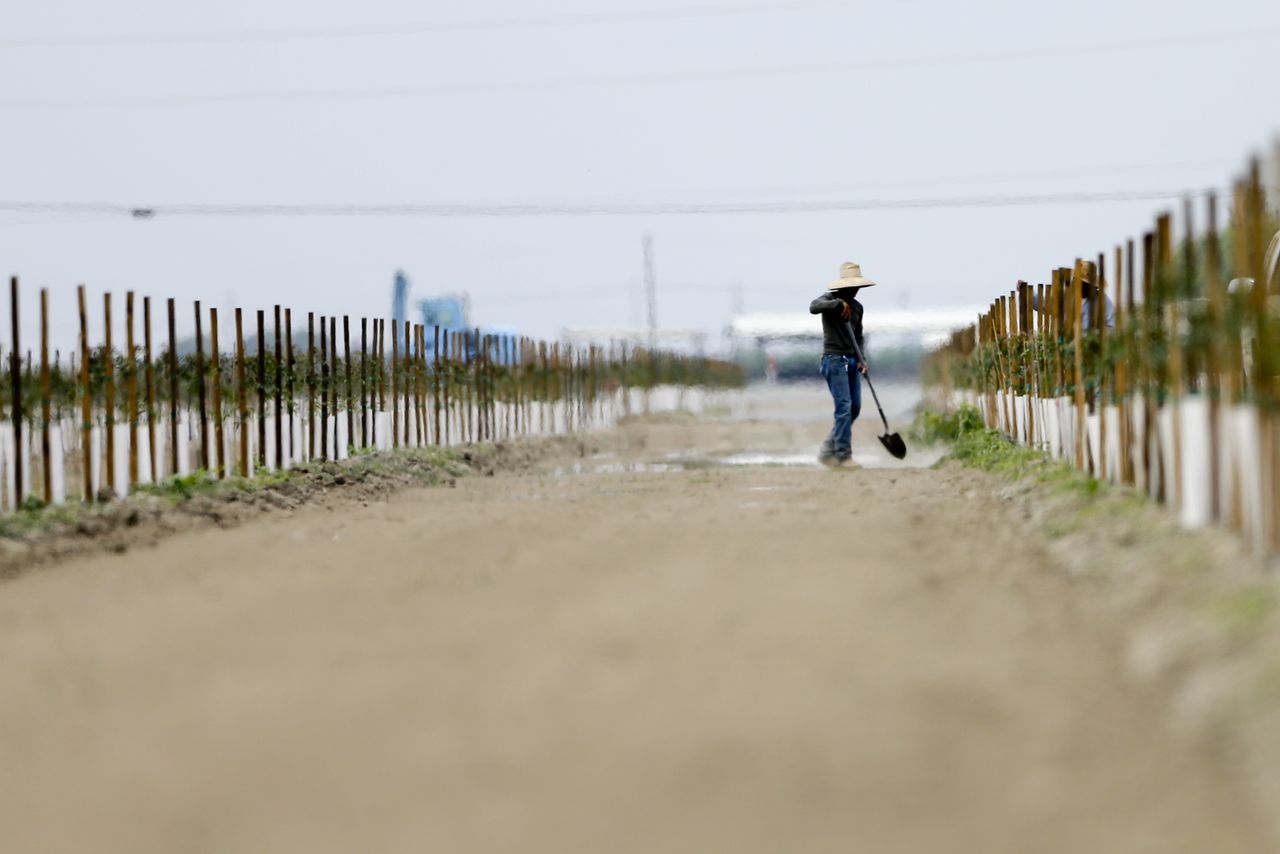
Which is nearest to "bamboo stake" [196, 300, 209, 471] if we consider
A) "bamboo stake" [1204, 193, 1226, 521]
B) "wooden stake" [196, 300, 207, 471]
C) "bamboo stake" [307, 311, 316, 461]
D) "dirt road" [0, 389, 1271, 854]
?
"wooden stake" [196, 300, 207, 471]

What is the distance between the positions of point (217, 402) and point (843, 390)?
539cm

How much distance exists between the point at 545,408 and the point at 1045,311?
607 inches

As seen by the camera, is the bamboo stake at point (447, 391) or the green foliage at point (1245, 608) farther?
the bamboo stake at point (447, 391)

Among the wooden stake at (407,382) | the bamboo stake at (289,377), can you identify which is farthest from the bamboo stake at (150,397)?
the wooden stake at (407,382)

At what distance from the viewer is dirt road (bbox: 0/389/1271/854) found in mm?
3900

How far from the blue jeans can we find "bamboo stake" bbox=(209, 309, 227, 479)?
5.22m

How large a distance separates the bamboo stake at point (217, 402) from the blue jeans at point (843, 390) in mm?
5216

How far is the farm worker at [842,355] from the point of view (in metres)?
14.3

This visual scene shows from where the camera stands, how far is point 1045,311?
1348 centimetres

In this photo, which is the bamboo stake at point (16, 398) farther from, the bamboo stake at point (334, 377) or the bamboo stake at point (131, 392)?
the bamboo stake at point (334, 377)

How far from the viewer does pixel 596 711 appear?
4613mm

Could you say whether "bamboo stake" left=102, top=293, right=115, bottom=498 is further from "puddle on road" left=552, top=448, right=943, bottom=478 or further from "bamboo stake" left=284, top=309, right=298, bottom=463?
"puddle on road" left=552, top=448, right=943, bottom=478

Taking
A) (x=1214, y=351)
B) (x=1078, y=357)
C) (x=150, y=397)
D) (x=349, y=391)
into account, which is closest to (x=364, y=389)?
(x=349, y=391)

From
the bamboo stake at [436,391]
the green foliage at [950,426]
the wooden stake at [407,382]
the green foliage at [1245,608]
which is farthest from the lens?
the bamboo stake at [436,391]
